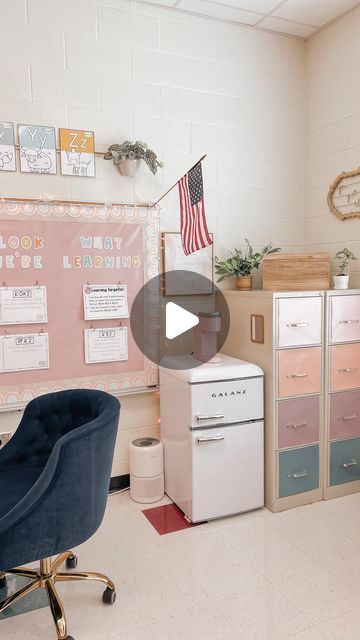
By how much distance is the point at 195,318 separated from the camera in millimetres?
3371

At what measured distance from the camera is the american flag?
2568 mm

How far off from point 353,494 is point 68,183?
2.63m

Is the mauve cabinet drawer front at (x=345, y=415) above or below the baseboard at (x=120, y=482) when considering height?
above

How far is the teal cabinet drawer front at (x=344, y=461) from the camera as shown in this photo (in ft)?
10.1

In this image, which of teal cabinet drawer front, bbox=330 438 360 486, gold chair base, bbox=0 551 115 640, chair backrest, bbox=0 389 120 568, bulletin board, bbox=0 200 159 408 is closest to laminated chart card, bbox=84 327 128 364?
bulletin board, bbox=0 200 159 408

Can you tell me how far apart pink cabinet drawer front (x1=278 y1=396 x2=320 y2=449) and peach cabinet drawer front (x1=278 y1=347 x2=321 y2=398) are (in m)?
0.06

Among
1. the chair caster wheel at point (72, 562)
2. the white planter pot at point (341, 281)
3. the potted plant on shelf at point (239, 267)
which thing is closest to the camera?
the chair caster wheel at point (72, 562)

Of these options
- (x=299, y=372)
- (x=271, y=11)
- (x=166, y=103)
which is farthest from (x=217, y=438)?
(x=271, y=11)

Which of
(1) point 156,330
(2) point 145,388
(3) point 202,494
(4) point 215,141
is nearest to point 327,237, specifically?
(4) point 215,141

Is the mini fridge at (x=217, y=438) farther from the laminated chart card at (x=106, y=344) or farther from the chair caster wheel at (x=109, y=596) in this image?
the chair caster wheel at (x=109, y=596)

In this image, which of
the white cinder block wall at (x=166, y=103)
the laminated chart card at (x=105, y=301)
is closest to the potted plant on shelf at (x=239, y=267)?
the white cinder block wall at (x=166, y=103)

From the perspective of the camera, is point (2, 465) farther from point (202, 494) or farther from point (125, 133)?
point (125, 133)

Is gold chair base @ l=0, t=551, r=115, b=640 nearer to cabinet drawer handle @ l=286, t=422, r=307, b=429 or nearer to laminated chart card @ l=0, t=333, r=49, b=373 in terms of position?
laminated chart card @ l=0, t=333, r=49, b=373

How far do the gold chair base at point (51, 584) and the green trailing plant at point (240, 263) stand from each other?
1985mm
